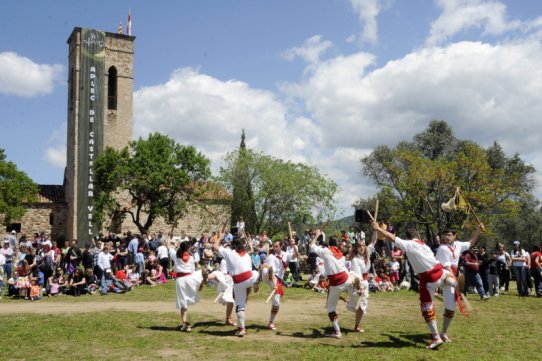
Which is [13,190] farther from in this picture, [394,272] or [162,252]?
[394,272]

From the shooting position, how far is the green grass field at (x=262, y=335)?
8.88 meters

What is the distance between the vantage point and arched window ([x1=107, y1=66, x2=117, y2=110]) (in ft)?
161

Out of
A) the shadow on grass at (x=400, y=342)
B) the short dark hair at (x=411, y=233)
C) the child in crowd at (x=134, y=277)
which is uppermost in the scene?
the short dark hair at (x=411, y=233)

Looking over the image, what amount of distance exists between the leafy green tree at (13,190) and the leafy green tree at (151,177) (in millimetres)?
6761

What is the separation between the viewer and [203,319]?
492 inches

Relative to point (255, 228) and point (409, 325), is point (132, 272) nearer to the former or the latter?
point (409, 325)

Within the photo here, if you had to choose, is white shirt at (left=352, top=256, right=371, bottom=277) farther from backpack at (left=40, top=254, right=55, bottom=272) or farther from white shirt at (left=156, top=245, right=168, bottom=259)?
backpack at (left=40, top=254, right=55, bottom=272)

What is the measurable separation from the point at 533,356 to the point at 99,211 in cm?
3856

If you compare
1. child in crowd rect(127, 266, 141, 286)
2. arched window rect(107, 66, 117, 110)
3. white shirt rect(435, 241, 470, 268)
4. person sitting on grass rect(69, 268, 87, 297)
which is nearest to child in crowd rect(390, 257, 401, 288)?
white shirt rect(435, 241, 470, 268)

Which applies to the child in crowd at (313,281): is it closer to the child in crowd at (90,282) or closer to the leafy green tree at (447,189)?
the child in crowd at (90,282)

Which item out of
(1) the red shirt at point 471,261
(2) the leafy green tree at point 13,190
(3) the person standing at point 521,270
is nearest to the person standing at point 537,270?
(3) the person standing at point 521,270

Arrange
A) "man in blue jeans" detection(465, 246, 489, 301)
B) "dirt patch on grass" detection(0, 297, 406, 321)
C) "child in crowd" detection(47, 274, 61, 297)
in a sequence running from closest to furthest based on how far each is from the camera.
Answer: "dirt patch on grass" detection(0, 297, 406, 321) → "man in blue jeans" detection(465, 246, 489, 301) → "child in crowd" detection(47, 274, 61, 297)

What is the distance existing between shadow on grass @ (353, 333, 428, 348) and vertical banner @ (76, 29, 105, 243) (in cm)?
3775

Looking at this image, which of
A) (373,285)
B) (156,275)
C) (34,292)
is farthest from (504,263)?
(34,292)
